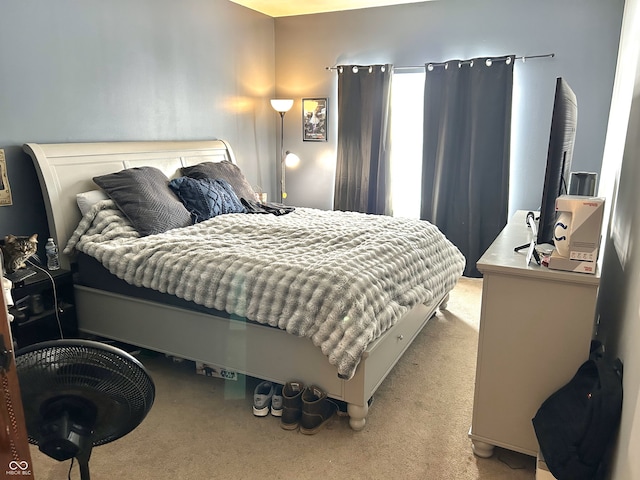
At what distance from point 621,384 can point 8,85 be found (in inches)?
124

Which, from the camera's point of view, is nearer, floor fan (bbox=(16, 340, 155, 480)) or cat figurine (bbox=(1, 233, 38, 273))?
floor fan (bbox=(16, 340, 155, 480))

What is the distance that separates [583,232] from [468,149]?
8.68 ft

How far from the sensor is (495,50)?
399cm

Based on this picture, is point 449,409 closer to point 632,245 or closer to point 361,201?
point 632,245

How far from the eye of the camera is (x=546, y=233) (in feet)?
6.35

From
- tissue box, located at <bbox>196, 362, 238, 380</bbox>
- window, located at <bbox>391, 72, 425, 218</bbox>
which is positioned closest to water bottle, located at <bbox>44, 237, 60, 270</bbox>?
tissue box, located at <bbox>196, 362, 238, 380</bbox>

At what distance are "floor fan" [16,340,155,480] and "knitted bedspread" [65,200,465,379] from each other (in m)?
0.95

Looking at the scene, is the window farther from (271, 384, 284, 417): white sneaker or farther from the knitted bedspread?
(271, 384, 284, 417): white sneaker

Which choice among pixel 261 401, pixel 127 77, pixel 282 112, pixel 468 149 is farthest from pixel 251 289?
pixel 282 112

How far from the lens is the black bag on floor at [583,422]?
1.44 metres

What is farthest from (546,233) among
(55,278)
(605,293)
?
(55,278)

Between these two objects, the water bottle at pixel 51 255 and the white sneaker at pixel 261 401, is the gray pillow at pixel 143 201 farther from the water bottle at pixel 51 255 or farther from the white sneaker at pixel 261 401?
the white sneaker at pixel 261 401

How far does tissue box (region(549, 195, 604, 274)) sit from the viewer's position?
158 cm

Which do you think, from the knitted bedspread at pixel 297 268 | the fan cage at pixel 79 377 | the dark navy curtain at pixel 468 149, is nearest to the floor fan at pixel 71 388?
the fan cage at pixel 79 377
